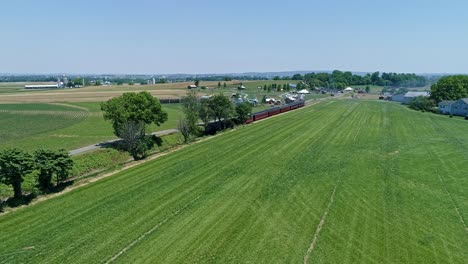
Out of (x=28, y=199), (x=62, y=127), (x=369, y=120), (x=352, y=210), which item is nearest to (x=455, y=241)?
(x=352, y=210)

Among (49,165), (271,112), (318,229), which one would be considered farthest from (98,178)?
(271,112)

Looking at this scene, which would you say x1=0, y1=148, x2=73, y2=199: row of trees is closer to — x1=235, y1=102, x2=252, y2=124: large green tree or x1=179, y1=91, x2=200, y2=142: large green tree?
x1=179, y1=91, x2=200, y2=142: large green tree

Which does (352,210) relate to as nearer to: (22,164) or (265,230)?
(265,230)

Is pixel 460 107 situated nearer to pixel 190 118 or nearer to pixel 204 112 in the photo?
pixel 204 112

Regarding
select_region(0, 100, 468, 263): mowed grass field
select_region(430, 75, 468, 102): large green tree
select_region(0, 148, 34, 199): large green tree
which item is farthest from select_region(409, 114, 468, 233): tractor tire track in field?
select_region(430, 75, 468, 102): large green tree

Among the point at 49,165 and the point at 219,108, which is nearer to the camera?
the point at 49,165

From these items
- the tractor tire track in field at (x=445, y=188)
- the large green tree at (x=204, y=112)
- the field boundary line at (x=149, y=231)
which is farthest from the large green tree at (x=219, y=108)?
the field boundary line at (x=149, y=231)

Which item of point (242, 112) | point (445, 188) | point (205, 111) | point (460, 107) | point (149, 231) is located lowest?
point (149, 231)
